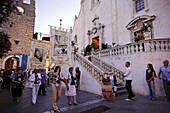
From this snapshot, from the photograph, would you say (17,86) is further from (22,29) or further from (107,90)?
(22,29)

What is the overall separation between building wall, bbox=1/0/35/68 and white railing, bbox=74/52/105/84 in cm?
1555

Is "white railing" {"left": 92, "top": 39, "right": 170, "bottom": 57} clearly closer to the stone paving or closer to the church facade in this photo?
the church facade

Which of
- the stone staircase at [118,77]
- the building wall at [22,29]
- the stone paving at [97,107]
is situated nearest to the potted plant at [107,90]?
the stone paving at [97,107]

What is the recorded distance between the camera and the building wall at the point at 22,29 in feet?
61.9

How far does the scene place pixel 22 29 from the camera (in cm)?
2027

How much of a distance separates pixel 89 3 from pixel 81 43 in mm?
7466

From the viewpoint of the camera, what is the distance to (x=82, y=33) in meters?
20.0

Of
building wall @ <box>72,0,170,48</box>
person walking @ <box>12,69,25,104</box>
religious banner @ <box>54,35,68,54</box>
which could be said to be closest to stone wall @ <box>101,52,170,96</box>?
building wall @ <box>72,0,170,48</box>

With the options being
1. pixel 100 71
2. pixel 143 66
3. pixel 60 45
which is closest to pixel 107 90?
pixel 100 71

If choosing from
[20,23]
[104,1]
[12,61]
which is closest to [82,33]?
[104,1]

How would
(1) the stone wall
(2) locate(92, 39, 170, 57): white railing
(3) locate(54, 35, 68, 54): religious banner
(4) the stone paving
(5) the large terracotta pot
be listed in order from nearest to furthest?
(4) the stone paving → (3) locate(54, 35, 68, 54): religious banner → (5) the large terracotta pot → (1) the stone wall → (2) locate(92, 39, 170, 57): white railing

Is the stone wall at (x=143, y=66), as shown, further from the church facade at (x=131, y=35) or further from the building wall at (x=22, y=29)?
the building wall at (x=22, y=29)

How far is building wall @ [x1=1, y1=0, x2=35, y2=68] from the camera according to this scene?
18.9 meters

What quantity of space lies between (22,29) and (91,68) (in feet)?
63.4
